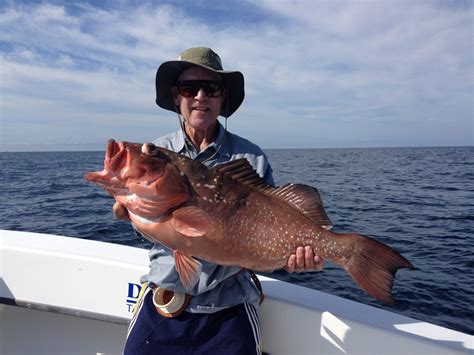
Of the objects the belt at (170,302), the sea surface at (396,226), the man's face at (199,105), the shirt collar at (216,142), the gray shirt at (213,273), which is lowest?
the sea surface at (396,226)

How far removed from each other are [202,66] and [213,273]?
1811 millimetres

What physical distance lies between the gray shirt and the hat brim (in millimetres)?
441

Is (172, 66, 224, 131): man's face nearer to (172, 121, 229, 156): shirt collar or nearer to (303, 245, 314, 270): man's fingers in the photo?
(172, 121, 229, 156): shirt collar

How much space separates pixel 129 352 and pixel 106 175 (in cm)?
156

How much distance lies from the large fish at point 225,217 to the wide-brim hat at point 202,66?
100cm

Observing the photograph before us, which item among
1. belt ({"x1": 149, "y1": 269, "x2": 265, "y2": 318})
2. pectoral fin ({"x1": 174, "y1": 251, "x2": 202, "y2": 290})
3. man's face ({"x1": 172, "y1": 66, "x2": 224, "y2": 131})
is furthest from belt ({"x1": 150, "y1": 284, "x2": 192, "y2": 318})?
man's face ({"x1": 172, "y1": 66, "x2": 224, "y2": 131})

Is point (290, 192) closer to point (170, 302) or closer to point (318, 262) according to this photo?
point (318, 262)

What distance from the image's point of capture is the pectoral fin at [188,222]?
7.88 ft

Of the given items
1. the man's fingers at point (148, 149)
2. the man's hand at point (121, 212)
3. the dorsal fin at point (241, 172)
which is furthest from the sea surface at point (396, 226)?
the man's fingers at point (148, 149)

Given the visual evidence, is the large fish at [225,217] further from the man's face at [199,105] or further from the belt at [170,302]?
the man's face at [199,105]

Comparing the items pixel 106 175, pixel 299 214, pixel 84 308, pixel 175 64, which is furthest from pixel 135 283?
pixel 175 64

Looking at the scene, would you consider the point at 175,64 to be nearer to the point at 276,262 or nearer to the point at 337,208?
the point at 276,262

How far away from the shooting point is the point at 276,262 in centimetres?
267

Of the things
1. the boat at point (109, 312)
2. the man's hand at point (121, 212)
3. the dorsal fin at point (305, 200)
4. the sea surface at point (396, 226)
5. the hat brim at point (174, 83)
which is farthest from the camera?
the sea surface at point (396, 226)
